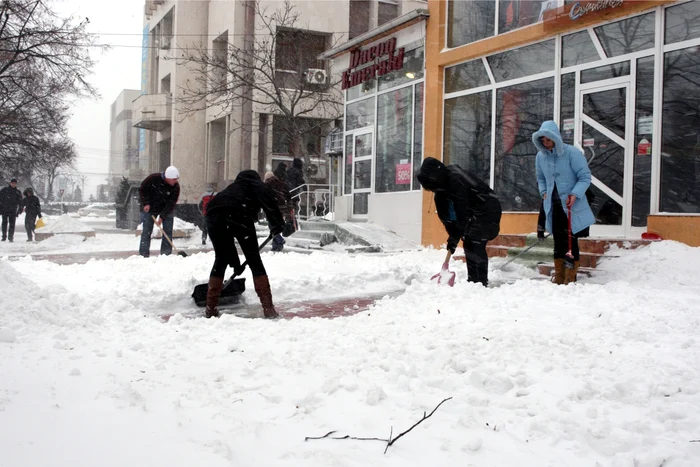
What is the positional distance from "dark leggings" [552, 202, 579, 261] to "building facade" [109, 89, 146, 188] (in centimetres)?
7156

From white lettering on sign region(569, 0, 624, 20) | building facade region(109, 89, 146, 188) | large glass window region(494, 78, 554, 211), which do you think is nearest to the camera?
white lettering on sign region(569, 0, 624, 20)

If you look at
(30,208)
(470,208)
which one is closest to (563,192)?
(470,208)

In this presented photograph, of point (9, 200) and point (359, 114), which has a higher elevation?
point (359, 114)

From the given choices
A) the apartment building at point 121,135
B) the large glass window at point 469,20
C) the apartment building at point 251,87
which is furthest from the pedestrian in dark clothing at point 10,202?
the apartment building at point 121,135

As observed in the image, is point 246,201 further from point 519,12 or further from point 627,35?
point 519,12

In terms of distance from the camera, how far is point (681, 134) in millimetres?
8070

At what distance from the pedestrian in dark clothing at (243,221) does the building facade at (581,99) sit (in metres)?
3.79

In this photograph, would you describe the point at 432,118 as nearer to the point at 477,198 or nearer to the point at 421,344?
the point at 477,198

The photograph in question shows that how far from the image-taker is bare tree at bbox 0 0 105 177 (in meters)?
17.8

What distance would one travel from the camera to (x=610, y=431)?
270cm

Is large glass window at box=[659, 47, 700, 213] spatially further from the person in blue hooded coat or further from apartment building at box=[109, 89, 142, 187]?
apartment building at box=[109, 89, 142, 187]

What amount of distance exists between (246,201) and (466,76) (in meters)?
7.65

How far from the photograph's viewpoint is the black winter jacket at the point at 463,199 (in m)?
6.54

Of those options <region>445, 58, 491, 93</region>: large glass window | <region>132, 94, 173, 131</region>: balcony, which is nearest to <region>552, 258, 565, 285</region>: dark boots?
<region>445, 58, 491, 93</region>: large glass window
